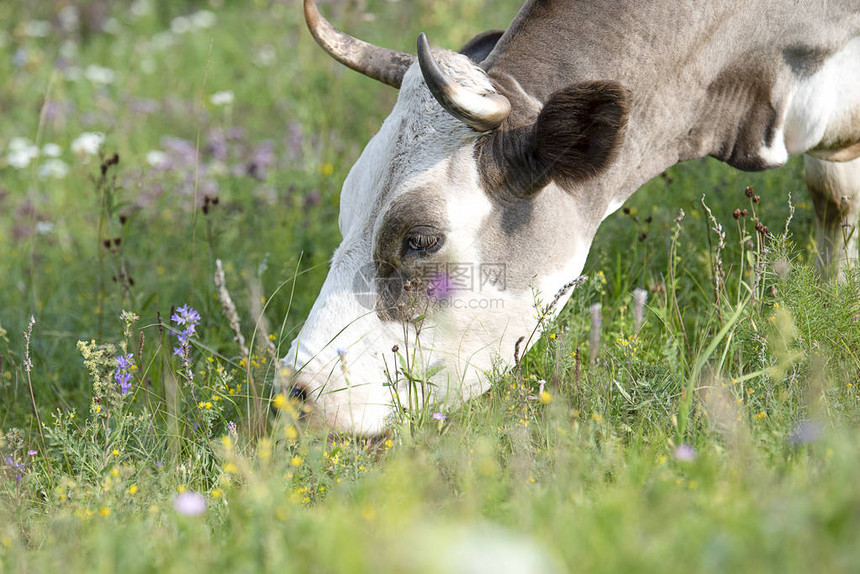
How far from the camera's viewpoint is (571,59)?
11.3 ft

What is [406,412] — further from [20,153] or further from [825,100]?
[20,153]

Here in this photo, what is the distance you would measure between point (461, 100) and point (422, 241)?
1.75 ft

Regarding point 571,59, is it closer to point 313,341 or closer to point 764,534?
point 313,341

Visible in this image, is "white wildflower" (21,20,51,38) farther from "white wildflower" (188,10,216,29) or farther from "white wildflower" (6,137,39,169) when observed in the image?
"white wildflower" (6,137,39,169)

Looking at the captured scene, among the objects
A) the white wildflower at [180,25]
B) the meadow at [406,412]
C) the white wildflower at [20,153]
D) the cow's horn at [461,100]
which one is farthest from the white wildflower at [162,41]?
the cow's horn at [461,100]

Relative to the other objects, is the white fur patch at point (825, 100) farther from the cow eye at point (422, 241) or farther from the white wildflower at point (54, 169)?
the white wildflower at point (54, 169)

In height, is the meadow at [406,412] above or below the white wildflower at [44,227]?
above

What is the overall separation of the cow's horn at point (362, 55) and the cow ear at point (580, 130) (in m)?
0.91

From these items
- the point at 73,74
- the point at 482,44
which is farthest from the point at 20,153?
the point at 482,44

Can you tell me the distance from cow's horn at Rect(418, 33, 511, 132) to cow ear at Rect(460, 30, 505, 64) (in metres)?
0.84

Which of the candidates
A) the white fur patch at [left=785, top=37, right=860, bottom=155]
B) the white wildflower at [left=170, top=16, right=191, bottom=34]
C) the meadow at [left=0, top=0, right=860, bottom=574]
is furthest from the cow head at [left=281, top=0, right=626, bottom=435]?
the white wildflower at [left=170, top=16, right=191, bottom=34]

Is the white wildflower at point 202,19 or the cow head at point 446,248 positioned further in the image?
the white wildflower at point 202,19

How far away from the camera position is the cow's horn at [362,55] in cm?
380

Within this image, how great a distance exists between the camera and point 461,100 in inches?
119
